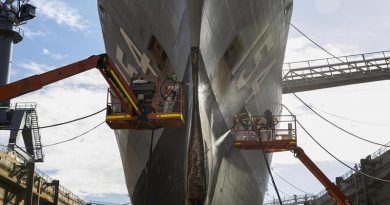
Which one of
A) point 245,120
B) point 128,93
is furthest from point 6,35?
point 128,93

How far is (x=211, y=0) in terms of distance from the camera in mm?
8484

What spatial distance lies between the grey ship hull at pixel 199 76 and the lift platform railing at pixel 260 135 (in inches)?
10.4

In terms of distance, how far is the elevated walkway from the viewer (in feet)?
59.4

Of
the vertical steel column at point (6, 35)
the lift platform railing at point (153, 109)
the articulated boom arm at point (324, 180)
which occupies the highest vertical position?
the vertical steel column at point (6, 35)

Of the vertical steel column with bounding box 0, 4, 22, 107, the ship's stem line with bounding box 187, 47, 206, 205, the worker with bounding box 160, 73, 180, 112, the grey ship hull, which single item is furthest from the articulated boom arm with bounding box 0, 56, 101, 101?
the vertical steel column with bounding box 0, 4, 22, 107

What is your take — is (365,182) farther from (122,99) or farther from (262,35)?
(122,99)

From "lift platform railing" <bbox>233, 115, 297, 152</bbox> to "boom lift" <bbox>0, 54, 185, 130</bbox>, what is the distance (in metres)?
2.23

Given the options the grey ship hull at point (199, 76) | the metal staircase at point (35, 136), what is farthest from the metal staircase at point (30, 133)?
the grey ship hull at point (199, 76)

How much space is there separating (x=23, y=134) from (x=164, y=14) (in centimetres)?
2520

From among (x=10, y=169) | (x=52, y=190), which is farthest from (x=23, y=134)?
(x=10, y=169)

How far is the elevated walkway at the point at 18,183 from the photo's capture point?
18094 millimetres

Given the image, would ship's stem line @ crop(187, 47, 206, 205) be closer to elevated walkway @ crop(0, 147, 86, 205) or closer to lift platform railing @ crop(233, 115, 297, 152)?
lift platform railing @ crop(233, 115, 297, 152)

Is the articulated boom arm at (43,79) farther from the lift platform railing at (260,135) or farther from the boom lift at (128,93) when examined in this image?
the lift platform railing at (260,135)

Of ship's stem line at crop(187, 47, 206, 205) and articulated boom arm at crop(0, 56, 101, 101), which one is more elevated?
articulated boom arm at crop(0, 56, 101, 101)
